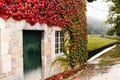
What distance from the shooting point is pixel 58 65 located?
1230cm

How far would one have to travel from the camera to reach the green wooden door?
9594mm

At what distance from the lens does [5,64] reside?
793 cm

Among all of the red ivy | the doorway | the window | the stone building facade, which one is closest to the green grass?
the window

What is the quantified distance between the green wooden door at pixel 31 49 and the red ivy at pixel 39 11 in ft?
2.09

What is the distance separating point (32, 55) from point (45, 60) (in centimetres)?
87

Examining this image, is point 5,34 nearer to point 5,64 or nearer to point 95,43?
point 5,64

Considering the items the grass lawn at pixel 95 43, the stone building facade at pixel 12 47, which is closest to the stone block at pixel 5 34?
the stone building facade at pixel 12 47

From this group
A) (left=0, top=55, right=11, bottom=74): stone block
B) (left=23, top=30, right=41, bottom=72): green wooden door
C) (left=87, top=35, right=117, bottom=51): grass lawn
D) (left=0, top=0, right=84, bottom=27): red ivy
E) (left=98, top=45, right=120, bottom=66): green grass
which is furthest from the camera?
(left=87, top=35, right=117, bottom=51): grass lawn

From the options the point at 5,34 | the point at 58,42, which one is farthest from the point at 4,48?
the point at 58,42

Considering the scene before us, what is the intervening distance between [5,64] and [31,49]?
2.32 m

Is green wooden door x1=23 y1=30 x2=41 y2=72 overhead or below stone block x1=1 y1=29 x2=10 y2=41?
below

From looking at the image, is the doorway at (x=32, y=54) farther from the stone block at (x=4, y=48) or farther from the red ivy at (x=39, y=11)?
the stone block at (x=4, y=48)

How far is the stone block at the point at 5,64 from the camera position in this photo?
7.79 metres

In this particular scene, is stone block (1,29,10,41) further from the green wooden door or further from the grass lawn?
the grass lawn
